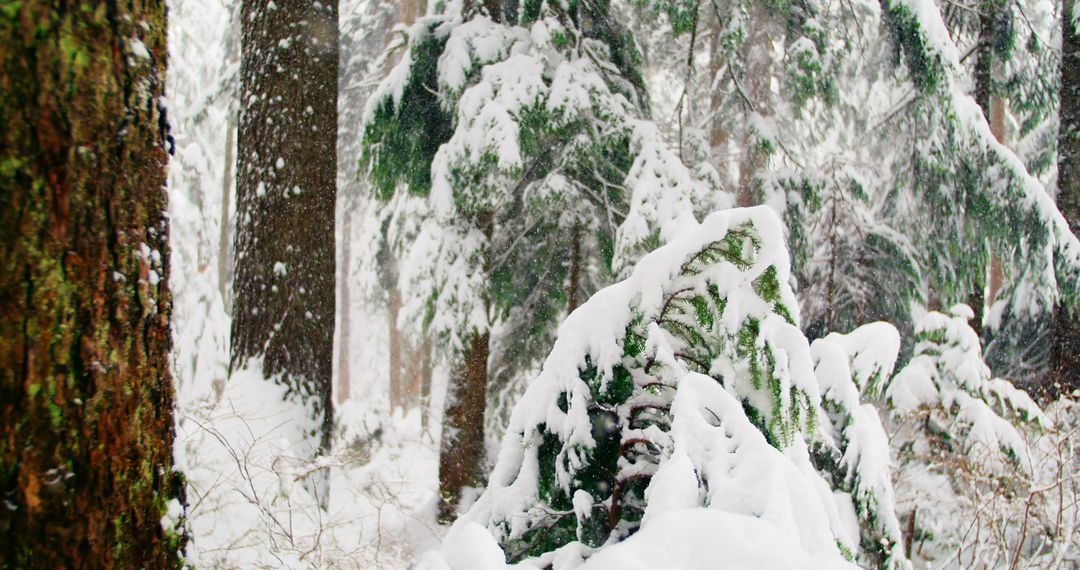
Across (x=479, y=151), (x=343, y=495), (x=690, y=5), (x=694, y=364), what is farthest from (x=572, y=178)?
(x=694, y=364)

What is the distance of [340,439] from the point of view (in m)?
8.83

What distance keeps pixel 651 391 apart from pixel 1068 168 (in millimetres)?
8015

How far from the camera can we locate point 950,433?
15.4 ft

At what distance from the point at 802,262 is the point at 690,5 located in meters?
3.16

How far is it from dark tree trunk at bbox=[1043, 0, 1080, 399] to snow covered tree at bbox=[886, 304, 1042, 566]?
2994 millimetres

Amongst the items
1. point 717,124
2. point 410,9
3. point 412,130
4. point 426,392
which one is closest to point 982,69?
point 717,124

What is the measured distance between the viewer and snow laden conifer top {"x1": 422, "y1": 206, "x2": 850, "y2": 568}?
1924 mm

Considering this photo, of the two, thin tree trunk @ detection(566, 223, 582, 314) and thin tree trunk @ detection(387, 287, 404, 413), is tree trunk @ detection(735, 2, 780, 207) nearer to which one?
thin tree trunk @ detection(566, 223, 582, 314)

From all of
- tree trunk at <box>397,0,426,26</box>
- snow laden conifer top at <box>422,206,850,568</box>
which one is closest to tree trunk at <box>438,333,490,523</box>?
snow laden conifer top at <box>422,206,850,568</box>

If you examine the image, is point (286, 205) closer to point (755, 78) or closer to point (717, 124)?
point (717, 124)

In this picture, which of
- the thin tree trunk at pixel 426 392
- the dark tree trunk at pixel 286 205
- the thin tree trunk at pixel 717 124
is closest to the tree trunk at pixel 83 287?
the dark tree trunk at pixel 286 205

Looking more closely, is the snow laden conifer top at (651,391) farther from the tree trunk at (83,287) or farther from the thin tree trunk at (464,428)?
the thin tree trunk at (464,428)

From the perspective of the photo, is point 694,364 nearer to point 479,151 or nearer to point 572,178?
point 479,151

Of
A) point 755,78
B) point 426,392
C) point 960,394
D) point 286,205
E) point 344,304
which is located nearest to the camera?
point 286,205
